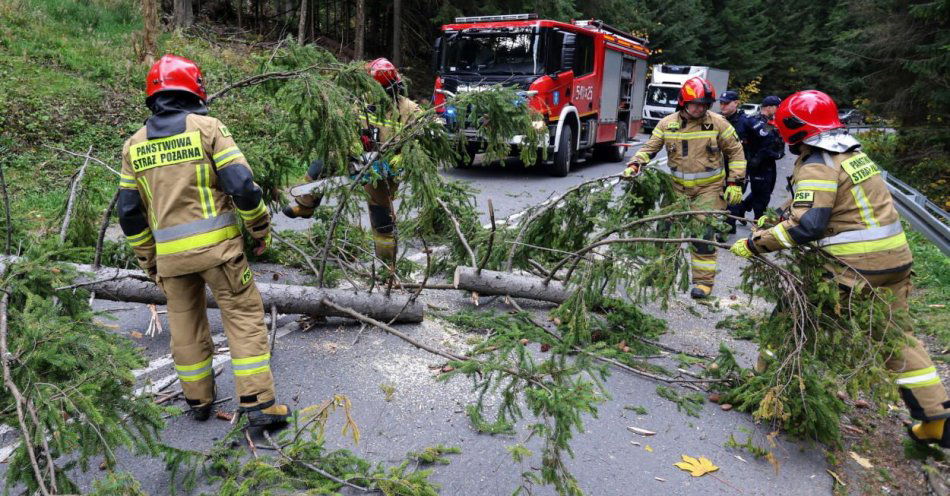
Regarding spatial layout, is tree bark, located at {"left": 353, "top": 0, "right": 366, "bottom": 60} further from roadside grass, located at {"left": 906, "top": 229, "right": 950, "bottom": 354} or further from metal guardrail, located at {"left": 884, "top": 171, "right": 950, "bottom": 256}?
roadside grass, located at {"left": 906, "top": 229, "right": 950, "bottom": 354}

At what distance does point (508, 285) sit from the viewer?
4828 millimetres

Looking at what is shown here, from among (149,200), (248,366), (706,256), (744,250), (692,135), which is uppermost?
(692,135)

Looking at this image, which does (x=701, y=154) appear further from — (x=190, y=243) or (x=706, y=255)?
(x=190, y=243)

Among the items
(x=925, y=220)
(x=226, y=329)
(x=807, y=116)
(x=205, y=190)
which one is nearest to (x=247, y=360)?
(x=226, y=329)

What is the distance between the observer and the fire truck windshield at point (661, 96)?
25.2m

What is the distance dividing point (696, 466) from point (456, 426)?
1242mm


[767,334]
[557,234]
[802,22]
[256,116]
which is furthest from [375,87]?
[802,22]

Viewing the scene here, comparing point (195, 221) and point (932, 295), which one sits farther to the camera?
point (932, 295)

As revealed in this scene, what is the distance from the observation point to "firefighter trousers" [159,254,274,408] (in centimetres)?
319

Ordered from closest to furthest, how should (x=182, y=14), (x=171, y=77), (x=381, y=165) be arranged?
(x=171, y=77) < (x=381, y=165) < (x=182, y=14)

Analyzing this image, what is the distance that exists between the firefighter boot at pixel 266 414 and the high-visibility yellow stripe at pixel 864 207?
10.4 ft

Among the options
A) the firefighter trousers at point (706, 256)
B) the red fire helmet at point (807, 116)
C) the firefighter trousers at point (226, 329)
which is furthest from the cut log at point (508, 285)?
the red fire helmet at point (807, 116)

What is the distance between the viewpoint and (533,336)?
13.8ft

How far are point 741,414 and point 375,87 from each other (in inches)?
121
